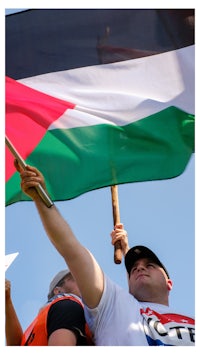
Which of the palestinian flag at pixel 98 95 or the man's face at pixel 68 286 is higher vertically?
the palestinian flag at pixel 98 95

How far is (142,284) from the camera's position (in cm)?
1130

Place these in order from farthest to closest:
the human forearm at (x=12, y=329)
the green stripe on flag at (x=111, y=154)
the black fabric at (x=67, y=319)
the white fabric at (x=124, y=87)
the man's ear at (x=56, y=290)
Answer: the white fabric at (x=124, y=87) < the green stripe on flag at (x=111, y=154) < the man's ear at (x=56, y=290) < the human forearm at (x=12, y=329) < the black fabric at (x=67, y=319)

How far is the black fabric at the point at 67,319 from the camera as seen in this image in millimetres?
10367

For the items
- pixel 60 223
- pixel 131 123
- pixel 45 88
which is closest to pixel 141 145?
pixel 131 123

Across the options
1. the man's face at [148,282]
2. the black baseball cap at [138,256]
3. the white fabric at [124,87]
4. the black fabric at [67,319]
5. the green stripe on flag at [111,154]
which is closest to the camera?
the black fabric at [67,319]

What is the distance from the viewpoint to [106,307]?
34.4 feet

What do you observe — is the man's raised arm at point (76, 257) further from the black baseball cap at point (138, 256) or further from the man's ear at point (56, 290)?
the black baseball cap at point (138, 256)

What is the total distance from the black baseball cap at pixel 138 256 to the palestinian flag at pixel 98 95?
80 centimetres

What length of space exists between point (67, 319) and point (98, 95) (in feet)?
10.00

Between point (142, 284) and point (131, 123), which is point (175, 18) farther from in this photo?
point (142, 284)

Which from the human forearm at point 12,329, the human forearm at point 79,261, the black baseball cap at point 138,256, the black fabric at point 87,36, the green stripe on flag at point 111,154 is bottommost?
the human forearm at point 12,329

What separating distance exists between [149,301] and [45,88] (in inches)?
106

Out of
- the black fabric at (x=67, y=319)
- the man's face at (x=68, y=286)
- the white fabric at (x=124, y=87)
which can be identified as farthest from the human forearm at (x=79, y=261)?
the white fabric at (x=124, y=87)

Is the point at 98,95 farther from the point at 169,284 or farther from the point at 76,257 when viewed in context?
the point at 76,257
